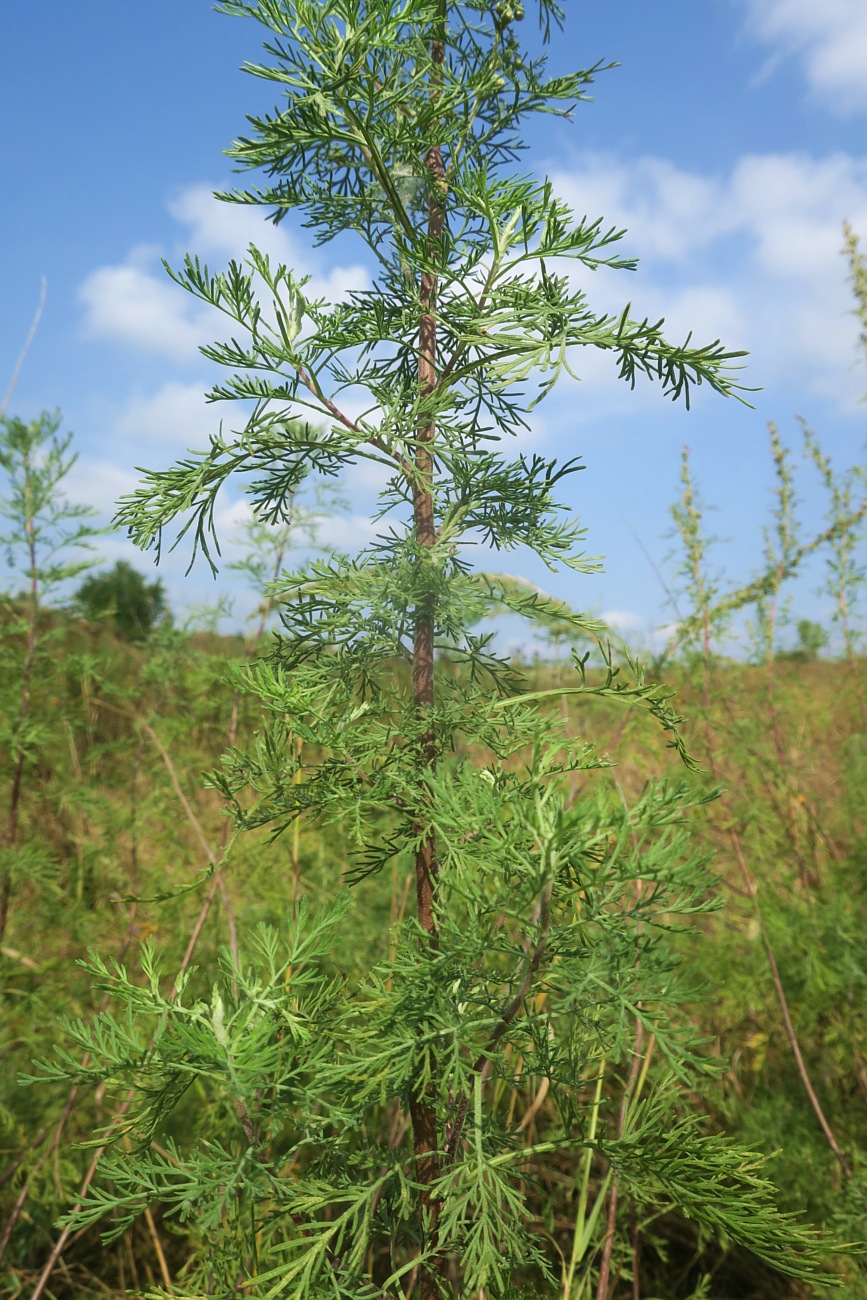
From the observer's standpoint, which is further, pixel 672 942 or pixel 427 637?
pixel 672 942

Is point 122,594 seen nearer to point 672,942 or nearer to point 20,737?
point 20,737

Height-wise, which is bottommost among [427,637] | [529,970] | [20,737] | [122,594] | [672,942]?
[672,942]

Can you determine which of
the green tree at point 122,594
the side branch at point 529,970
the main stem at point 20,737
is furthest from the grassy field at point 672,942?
the green tree at point 122,594

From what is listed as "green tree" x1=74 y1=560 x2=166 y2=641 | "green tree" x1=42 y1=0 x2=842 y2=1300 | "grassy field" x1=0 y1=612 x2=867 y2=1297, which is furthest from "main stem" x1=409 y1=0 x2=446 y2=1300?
"green tree" x1=74 y1=560 x2=166 y2=641

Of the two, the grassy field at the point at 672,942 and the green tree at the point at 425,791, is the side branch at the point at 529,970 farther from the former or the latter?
the grassy field at the point at 672,942

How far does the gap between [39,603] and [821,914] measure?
239 cm

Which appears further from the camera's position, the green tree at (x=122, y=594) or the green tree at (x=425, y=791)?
the green tree at (x=122, y=594)

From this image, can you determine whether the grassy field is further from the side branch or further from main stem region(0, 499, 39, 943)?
the side branch

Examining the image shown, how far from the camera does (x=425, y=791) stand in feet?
2.73

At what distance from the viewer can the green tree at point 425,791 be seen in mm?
723

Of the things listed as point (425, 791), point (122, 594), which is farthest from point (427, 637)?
point (122, 594)

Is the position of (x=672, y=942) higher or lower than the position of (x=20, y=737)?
lower

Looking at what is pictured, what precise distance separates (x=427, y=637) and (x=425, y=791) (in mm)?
171

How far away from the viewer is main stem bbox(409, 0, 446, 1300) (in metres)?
0.87
